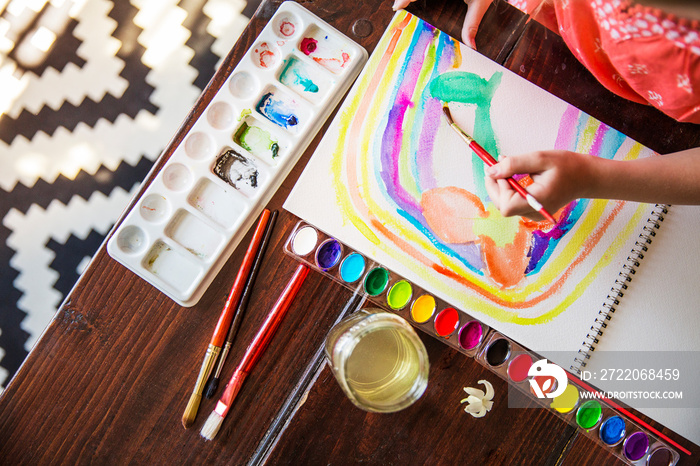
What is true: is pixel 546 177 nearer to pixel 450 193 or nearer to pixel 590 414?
pixel 450 193

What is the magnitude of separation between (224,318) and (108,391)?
0.23m

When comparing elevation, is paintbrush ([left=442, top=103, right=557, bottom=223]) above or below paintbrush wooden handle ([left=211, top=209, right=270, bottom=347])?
above

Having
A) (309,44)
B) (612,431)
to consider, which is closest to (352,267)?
(309,44)

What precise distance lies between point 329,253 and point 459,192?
0.25 meters

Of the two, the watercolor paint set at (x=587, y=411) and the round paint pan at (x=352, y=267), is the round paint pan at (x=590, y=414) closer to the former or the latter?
the watercolor paint set at (x=587, y=411)

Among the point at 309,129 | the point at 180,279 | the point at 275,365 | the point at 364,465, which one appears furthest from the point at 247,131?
the point at 364,465

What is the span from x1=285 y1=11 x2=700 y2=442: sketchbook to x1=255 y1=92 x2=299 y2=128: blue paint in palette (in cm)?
7

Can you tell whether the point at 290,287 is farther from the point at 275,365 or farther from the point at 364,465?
the point at 364,465

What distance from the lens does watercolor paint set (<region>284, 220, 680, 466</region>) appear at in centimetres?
72

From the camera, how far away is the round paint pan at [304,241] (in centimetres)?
72

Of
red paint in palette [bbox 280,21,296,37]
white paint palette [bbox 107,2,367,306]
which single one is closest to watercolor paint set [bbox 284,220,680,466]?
white paint palette [bbox 107,2,367,306]

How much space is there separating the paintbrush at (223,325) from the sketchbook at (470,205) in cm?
8

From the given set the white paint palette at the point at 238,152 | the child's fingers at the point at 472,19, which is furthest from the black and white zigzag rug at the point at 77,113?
the child's fingers at the point at 472,19

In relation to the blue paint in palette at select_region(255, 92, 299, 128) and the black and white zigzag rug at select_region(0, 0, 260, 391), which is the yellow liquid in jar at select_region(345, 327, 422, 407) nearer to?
the blue paint in palette at select_region(255, 92, 299, 128)
